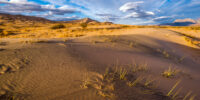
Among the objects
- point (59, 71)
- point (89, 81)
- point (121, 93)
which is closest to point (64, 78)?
point (59, 71)

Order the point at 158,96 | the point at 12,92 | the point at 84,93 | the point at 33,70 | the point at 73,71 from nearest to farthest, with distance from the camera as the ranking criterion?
the point at 12,92, the point at 84,93, the point at 158,96, the point at 33,70, the point at 73,71

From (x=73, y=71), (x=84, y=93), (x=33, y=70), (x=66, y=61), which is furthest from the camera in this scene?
(x=66, y=61)

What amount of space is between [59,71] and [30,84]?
0.56 metres

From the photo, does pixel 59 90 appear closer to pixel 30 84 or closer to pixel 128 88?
pixel 30 84

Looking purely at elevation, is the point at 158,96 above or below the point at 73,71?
below

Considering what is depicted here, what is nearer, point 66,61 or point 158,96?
point 158,96

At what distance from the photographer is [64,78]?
1.93m

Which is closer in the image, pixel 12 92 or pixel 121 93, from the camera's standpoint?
pixel 12 92

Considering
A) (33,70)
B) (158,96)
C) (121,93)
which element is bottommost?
(158,96)

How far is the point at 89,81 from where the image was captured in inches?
74.7

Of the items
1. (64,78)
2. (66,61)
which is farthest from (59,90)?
(66,61)

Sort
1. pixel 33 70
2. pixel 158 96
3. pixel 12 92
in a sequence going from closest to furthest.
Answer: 1. pixel 12 92
2. pixel 158 96
3. pixel 33 70

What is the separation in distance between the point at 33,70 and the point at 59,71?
1.72ft

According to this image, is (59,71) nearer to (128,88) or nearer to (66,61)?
(66,61)
